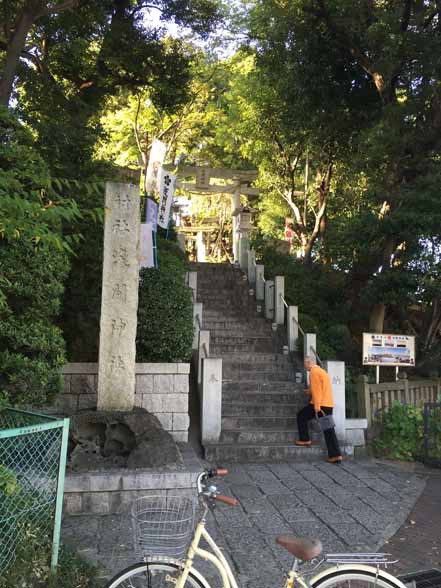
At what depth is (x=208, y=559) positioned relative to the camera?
2.81 m

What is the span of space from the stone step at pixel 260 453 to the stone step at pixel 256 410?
2.63ft

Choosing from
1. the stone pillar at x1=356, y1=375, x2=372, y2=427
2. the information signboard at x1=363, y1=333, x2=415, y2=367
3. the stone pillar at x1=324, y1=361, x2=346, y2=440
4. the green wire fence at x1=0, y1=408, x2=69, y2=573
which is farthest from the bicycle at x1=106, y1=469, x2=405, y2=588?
the information signboard at x1=363, y1=333, x2=415, y2=367

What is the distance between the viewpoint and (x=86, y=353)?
354 inches

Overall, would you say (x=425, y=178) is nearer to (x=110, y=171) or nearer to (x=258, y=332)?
(x=258, y=332)

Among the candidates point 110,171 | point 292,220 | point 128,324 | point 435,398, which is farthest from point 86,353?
point 292,220

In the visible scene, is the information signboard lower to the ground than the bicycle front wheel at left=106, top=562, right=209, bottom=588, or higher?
higher

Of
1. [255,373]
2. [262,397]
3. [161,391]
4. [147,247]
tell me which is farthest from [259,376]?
[147,247]

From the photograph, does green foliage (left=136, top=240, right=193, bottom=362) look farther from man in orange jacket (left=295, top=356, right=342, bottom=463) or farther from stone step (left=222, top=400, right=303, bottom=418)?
man in orange jacket (left=295, top=356, right=342, bottom=463)

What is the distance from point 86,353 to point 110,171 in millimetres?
3392

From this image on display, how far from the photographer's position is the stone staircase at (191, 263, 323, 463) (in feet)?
27.2

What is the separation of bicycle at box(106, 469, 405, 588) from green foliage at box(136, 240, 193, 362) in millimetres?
5316

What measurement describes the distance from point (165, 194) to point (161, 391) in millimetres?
7470

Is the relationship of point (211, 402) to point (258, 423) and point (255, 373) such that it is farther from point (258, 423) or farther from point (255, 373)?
point (255, 373)

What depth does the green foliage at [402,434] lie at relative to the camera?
861cm
